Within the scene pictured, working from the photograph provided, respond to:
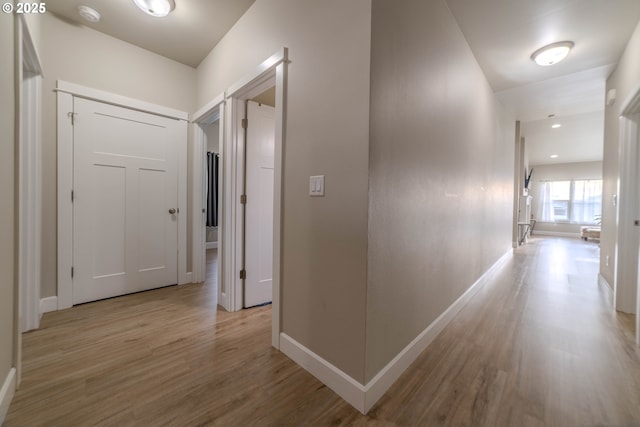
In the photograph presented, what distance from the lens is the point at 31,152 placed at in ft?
6.69

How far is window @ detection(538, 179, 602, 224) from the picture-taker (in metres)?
8.89

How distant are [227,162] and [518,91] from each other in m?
4.04

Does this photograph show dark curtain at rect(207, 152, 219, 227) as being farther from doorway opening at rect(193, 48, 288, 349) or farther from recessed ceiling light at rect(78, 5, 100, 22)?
recessed ceiling light at rect(78, 5, 100, 22)

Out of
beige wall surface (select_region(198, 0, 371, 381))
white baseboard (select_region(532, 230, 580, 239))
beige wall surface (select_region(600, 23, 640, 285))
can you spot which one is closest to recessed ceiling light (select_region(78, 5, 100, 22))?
beige wall surface (select_region(198, 0, 371, 381))

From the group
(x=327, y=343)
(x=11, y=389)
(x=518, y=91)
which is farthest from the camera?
(x=518, y=91)

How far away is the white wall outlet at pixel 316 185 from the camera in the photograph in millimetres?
1477

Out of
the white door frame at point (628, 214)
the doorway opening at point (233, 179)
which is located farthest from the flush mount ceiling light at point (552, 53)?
the doorway opening at point (233, 179)

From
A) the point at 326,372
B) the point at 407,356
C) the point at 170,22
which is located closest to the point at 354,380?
the point at 326,372

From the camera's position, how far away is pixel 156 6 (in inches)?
83.1

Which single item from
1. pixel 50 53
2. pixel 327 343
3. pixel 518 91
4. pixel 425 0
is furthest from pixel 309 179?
pixel 518 91

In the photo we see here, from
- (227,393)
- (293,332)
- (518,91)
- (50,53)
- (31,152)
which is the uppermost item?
(518,91)

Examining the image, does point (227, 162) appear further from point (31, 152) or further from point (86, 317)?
point (86, 317)

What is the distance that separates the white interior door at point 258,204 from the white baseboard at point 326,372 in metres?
0.85

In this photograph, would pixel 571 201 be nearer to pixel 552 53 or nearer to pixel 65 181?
pixel 552 53
